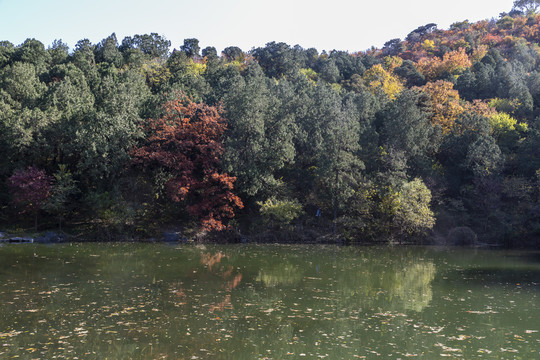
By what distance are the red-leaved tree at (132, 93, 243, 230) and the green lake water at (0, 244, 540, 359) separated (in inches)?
355

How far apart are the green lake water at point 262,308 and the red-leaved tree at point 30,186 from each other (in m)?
8.28

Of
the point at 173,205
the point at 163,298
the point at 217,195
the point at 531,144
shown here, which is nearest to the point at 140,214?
the point at 173,205

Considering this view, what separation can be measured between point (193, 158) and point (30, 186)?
1069 centimetres

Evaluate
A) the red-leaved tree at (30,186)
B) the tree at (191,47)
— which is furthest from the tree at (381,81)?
the red-leaved tree at (30,186)

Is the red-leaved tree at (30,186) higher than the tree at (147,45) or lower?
lower

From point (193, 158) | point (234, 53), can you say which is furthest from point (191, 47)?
point (193, 158)

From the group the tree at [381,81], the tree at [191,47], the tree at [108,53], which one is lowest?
the tree at [381,81]

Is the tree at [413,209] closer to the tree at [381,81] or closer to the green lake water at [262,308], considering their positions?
the green lake water at [262,308]

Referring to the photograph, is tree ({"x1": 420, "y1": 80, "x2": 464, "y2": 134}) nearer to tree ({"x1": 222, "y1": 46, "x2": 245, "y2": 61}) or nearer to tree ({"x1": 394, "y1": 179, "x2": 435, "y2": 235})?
tree ({"x1": 394, "y1": 179, "x2": 435, "y2": 235})

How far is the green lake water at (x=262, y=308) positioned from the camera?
31.4ft

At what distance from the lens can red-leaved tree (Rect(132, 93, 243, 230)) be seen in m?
31.8

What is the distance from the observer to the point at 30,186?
101 feet

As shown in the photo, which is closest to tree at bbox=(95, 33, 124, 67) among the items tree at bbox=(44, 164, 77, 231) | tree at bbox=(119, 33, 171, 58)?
tree at bbox=(119, 33, 171, 58)

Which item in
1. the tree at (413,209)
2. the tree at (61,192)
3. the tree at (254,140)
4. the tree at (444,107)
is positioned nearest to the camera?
the tree at (61,192)
